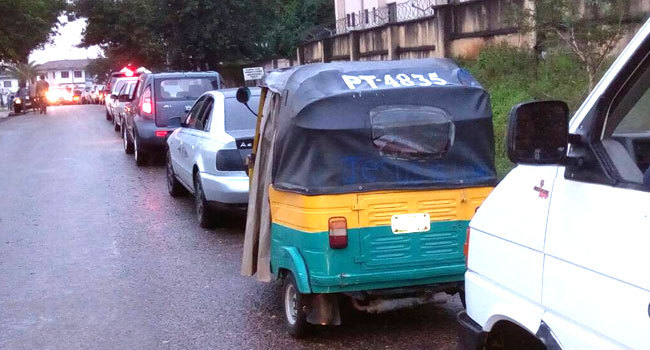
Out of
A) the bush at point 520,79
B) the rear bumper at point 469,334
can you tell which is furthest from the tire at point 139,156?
the rear bumper at point 469,334

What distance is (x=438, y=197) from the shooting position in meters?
6.25

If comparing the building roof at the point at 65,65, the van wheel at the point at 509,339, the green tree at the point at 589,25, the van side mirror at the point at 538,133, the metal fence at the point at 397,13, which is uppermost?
the building roof at the point at 65,65

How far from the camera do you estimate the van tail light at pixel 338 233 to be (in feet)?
19.5

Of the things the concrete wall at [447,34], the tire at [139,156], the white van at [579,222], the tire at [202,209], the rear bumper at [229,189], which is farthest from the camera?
the concrete wall at [447,34]

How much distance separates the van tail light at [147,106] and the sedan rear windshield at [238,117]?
633 centimetres

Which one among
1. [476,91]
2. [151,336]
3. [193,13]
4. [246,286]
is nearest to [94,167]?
[246,286]

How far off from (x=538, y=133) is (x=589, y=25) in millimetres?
10122

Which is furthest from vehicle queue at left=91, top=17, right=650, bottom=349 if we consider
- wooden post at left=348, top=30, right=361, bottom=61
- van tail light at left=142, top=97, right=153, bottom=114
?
wooden post at left=348, top=30, right=361, bottom=61

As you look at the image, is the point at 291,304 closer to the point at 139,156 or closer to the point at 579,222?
the point at 579,222

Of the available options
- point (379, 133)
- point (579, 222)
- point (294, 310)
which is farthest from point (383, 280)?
point (579, 222)

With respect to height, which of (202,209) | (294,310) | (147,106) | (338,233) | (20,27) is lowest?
(294,310)

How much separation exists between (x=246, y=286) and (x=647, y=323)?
5.89 m

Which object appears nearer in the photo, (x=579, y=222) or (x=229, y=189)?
(x=579, y=222)

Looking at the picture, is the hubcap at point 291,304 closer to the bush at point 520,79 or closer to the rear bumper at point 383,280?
the rear bumper at point 383,280
